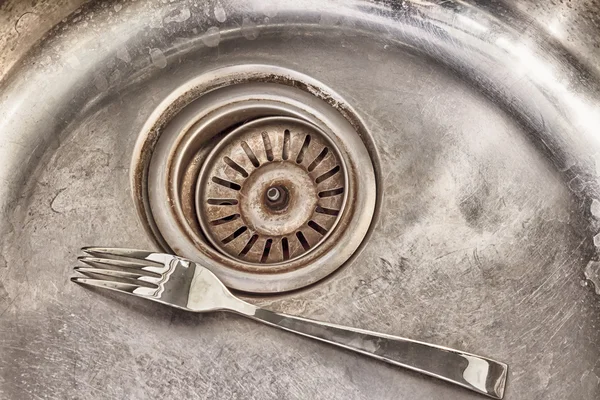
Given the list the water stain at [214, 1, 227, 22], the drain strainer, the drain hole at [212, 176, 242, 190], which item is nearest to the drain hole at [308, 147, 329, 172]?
the drain strainer

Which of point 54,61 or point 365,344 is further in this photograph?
point 54,61

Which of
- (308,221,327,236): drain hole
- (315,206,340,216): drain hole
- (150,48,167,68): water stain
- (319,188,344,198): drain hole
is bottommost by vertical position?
(308,221,327,236): drain hole

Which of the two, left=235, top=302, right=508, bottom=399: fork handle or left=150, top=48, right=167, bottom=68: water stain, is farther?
left=150, top=48, right=167, bottom=68: water stain

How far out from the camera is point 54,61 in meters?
0.85

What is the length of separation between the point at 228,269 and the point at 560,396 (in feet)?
1.37

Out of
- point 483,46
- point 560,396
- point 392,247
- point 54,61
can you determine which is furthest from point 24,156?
point 560,396

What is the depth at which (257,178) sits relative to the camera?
2.92 ft

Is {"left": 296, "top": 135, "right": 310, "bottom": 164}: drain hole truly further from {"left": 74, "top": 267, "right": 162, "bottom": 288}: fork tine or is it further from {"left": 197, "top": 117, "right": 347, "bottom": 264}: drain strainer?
{"left": 74, "top": 267, "right": 162, "bottom": 288}: fork tine

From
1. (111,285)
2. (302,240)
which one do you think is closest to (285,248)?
(302,240)

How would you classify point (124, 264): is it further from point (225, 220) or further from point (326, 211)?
point (326, 211)

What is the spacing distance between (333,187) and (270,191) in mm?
85

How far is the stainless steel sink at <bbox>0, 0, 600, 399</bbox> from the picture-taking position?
76cm

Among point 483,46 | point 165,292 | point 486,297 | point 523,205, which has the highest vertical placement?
point 483,46

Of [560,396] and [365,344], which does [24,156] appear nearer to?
[365,344]
